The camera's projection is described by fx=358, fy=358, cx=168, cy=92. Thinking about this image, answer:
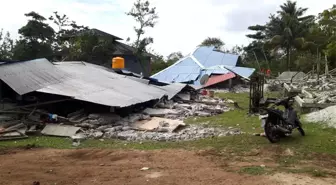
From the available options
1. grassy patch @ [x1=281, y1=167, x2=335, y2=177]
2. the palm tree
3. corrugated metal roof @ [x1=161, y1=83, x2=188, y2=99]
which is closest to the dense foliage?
the palm tree

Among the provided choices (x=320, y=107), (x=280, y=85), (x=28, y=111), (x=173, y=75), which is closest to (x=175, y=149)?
(x=28, y=111)

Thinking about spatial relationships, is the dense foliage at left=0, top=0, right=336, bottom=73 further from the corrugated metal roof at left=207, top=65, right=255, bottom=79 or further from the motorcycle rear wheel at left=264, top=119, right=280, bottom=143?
the motorcycle rear wheel at left=264, top=119, right=280, bottom=143

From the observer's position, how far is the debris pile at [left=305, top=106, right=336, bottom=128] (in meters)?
10.00

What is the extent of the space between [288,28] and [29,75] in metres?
31.4

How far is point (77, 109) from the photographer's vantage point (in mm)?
12336

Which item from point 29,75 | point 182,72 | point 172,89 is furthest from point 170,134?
point 182,72

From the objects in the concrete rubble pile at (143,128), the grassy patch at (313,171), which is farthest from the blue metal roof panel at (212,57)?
the grassy patch at (313,171)

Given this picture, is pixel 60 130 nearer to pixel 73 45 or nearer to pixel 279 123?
pixel 279 123

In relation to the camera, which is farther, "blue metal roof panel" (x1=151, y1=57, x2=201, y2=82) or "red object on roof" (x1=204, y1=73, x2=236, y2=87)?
"blue metal roof panel" (x1=151, y1=57, x2=201, y2=82)

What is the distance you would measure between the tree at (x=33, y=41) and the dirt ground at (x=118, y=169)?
26.8 metres

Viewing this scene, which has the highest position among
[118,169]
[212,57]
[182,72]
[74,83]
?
[212,57]

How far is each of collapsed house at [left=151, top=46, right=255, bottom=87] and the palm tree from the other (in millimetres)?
5679

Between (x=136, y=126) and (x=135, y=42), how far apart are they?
2889 centimetres

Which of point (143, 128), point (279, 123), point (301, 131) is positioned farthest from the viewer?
point (143, 128)
